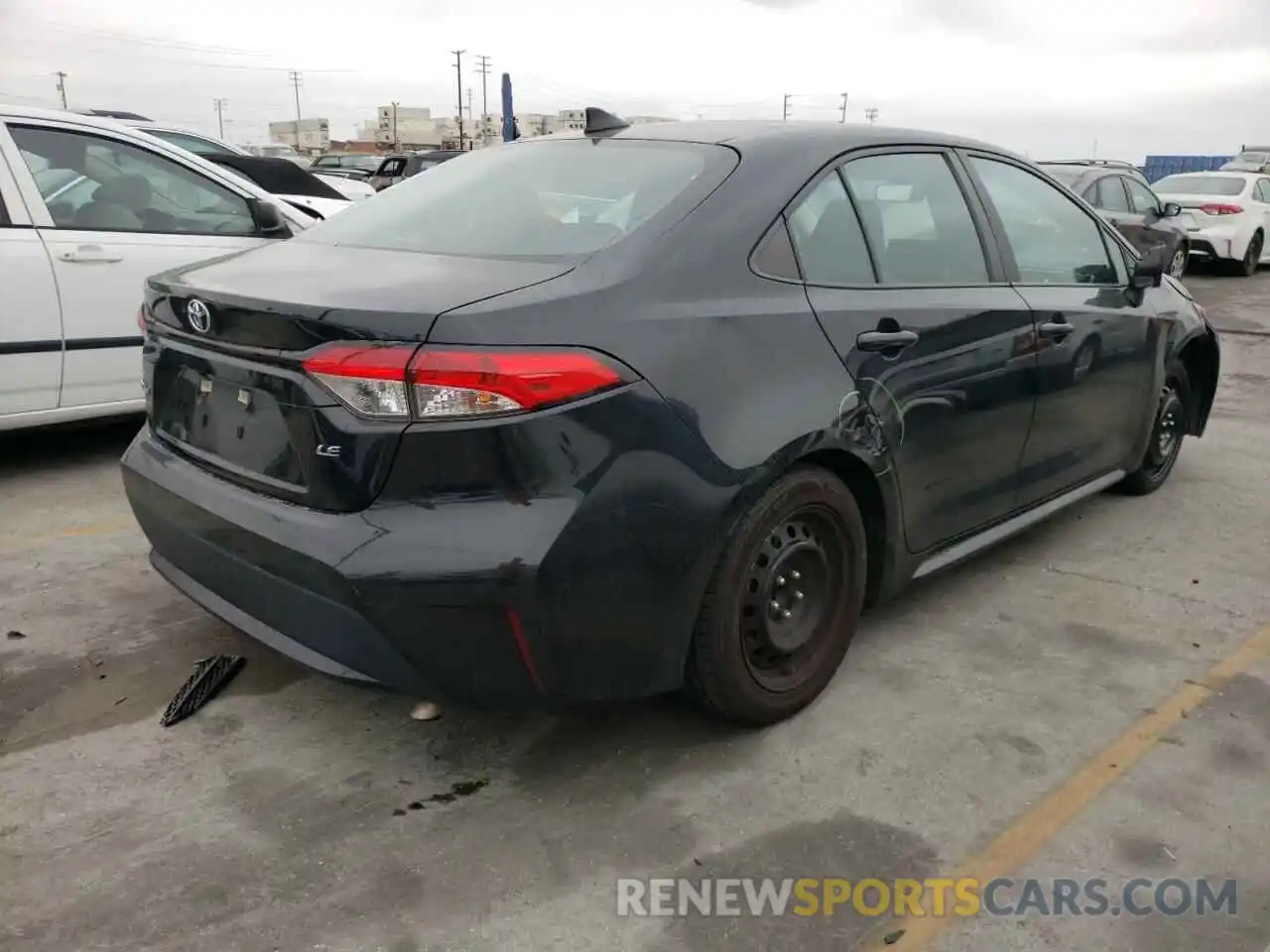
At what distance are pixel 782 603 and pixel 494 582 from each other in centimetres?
95

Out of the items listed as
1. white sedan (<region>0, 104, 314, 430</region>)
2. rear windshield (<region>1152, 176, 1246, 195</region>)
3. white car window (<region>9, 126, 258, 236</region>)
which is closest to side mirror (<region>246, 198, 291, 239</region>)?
white sedan (<region>0, 104, 314, 430</region>)

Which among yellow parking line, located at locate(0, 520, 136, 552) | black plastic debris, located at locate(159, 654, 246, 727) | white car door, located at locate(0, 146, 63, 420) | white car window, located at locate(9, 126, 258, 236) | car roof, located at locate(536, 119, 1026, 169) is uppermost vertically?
car roof, located at locate(536, 119, 1026, 169)

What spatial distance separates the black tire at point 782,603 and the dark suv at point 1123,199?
9.64 m

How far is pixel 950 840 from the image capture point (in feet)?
8.20

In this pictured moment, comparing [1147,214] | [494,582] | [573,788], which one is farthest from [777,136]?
[1147,214]

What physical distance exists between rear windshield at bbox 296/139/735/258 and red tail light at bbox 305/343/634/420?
0.45m

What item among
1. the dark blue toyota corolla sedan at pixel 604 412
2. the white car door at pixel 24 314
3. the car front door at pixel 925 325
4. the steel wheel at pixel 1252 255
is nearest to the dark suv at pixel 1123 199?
the steel wheel at pixel 1252 255

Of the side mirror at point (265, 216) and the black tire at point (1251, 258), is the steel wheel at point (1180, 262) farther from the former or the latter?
the side mirror at point (265, 216)

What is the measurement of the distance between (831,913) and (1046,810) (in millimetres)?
699

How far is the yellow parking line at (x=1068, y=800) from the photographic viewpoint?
2.23 meters

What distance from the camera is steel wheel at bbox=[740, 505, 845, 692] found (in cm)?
274

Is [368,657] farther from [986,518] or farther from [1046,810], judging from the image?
[986,518]

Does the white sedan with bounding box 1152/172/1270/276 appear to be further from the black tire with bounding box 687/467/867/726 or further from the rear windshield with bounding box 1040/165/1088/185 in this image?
the black tire with bounding box 687/467/867/726

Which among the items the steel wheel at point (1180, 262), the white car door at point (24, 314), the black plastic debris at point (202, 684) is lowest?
the black plastic debris at point (202, 684)
